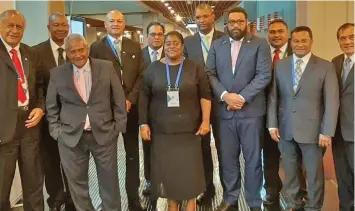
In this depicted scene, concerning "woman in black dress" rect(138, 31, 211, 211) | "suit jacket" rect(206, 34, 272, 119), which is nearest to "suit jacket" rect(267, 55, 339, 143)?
"suit jacket" rect(206, 34, 272, 119)

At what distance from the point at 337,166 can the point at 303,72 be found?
0.78 m

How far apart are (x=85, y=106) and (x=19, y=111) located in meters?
0.46

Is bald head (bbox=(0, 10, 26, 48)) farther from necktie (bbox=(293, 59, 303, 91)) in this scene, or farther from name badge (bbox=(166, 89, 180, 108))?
necktie (bbox=(293, 59, 303, 91))

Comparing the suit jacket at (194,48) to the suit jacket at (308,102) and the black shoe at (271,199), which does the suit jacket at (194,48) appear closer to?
the suit jacket at (308,102)

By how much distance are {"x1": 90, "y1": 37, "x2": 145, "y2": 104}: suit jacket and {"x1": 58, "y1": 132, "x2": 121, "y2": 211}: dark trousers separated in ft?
1.83

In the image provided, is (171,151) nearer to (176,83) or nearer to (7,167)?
(176,83)

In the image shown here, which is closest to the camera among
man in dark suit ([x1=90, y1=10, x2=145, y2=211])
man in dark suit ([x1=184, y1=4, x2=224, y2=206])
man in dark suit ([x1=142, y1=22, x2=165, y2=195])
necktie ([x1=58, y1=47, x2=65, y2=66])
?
necktie ([x1=58, y1=47, x2=65, y2=66])

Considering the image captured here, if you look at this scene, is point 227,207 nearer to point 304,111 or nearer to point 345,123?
point 304,111

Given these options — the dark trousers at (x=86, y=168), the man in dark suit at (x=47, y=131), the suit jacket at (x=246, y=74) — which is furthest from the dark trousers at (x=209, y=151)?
the man in dark suit at (x=47, y=131)

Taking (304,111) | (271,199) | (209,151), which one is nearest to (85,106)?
(209,151)

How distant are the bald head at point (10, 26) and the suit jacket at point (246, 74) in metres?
1.48

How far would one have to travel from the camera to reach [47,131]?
311 cm

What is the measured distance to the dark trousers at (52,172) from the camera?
10.3 ft

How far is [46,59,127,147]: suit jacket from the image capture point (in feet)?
8.77
